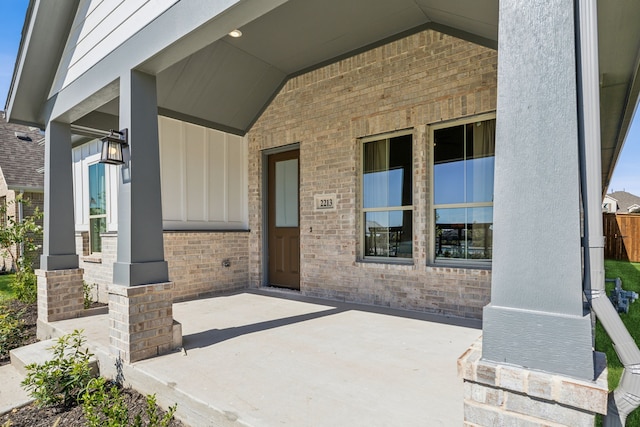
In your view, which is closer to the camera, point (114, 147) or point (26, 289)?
point (114, 147)

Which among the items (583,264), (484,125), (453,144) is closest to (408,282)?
(453,144)

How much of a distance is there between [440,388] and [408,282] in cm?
226

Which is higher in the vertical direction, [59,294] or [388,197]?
[388,197]

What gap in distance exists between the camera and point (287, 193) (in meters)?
6.37

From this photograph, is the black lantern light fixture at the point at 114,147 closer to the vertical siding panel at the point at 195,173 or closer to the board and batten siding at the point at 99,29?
the board and batten siding at the point at 99,29

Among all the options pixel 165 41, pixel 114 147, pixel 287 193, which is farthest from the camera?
pixel 287 193

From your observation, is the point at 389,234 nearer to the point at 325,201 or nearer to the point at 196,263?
the point at 325,201

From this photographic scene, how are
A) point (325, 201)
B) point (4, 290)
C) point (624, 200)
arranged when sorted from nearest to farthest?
point (325, 201) < point (4, 290) < point (624, 200)

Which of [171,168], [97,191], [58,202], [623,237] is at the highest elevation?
[171,168]

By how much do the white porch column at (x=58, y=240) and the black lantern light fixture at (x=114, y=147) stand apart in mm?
2068

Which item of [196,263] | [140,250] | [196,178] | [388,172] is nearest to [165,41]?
[140,250]

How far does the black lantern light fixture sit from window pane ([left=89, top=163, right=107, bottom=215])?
4.00 metres

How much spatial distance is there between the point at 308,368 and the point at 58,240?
3.91m

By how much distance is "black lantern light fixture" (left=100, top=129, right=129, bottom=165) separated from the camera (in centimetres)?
314
